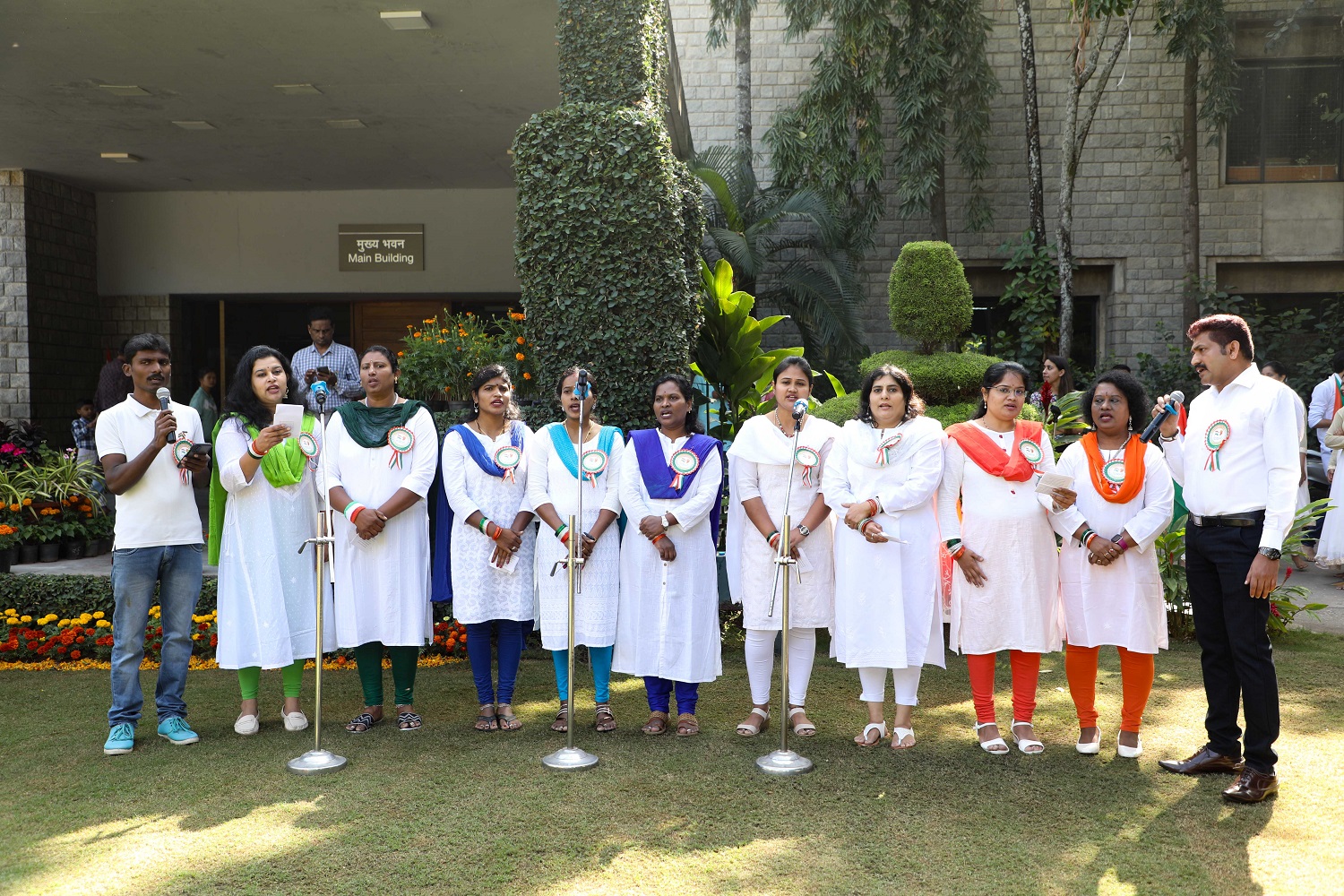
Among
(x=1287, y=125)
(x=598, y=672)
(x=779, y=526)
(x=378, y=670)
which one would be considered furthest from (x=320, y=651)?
(x=1287, y=125)

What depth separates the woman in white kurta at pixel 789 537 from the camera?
516cm

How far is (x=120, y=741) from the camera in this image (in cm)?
494

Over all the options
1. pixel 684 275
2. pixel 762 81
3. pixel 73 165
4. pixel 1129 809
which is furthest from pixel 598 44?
pixel 73 165

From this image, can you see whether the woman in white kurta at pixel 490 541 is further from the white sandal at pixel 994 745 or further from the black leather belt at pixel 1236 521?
the black leather belt at pixel 1236 521

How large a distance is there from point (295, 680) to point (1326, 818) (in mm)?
4703

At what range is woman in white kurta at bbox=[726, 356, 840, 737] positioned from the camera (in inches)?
203

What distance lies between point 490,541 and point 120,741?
1977 mm

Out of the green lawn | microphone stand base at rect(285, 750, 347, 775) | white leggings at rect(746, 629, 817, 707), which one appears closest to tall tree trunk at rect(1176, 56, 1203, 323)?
the green lawn

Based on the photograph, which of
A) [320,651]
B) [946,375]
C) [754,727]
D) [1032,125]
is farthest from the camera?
[1032,125]

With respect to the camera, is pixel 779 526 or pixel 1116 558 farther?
pixel 779 526

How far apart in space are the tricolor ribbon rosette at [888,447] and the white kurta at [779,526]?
29 cm

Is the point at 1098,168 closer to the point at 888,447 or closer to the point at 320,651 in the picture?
the point at 888,447

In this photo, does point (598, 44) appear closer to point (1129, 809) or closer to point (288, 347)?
point (1129, 809)

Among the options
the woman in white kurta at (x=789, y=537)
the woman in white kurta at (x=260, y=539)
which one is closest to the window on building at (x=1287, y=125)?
the woman in white kurta at (x=789, y=537)
